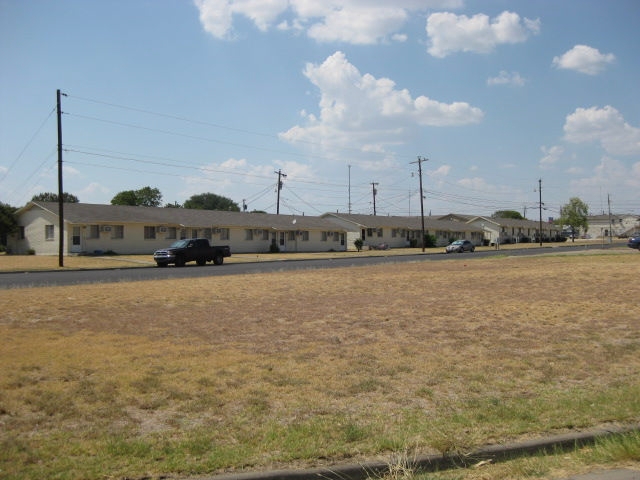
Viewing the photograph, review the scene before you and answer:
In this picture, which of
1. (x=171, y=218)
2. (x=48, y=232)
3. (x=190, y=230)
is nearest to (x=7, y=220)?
(x=48, y=232)

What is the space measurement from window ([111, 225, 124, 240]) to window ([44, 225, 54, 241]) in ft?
15.2

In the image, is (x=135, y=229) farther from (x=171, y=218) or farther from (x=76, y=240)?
(x=76, y=240)

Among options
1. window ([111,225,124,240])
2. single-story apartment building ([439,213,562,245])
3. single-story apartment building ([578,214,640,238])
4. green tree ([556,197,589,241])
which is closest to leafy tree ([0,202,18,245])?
window ([111,225,124,240])

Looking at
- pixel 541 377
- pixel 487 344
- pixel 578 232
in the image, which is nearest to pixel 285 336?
pixel 487 344

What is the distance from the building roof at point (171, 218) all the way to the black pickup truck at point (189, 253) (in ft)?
39.6

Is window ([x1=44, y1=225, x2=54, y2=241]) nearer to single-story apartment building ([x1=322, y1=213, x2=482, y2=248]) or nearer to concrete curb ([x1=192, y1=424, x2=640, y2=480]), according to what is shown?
single-story apartment building ([x1=322, y1=213, x2=482, y2=248])

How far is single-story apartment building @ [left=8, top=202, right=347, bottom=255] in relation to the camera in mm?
46312

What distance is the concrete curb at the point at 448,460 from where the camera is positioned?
15.3ft

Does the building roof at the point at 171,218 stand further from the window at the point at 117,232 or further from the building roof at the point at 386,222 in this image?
the building roof at the point at 386,222

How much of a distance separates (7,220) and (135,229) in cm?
1040

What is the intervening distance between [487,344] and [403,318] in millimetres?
2837

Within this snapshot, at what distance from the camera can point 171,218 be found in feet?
177

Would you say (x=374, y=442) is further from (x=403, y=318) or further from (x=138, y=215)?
(x=138, y=215)

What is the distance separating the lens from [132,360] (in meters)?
8.44
